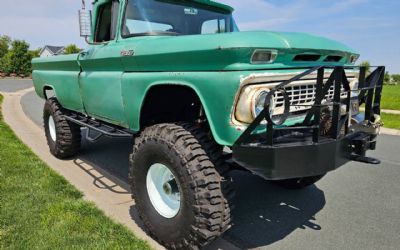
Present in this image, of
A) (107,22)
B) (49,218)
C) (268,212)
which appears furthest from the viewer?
(107,22)

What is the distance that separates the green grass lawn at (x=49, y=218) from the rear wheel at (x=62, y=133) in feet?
2.22

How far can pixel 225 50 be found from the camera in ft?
7.55

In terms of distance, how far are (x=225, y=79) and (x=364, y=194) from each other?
2905 millimetres

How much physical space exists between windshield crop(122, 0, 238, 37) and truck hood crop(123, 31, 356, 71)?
0.46m

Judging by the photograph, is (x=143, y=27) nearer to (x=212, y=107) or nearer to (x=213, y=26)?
(x=213, y=26)

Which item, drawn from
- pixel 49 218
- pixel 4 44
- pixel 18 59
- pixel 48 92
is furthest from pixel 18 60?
pixel 49 218

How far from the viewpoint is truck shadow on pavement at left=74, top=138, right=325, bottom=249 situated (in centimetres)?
329

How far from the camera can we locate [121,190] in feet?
14.4

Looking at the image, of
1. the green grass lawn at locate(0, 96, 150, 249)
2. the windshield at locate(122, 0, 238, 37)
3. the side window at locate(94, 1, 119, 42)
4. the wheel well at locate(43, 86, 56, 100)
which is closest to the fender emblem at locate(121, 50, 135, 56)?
the windshield at locate(122, 0, 238, 37)

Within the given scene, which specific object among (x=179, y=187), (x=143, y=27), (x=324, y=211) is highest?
(x=143, y=27)

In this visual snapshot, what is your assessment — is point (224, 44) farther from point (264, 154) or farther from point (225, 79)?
point (264, 154)

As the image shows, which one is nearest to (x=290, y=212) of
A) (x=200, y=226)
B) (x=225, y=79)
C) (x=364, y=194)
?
(x=364, y=194)

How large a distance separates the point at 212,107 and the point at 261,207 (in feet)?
6.02

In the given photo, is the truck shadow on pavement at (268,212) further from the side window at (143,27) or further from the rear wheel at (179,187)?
the side window at (143,27)
